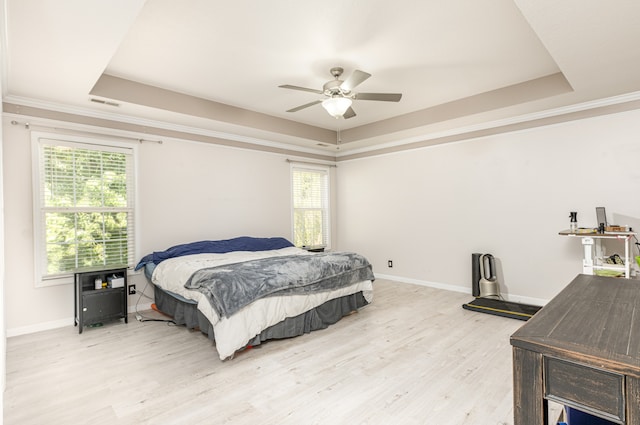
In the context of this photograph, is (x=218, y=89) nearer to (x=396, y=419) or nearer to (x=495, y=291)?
(x=396, y=419)

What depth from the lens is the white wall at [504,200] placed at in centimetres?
372

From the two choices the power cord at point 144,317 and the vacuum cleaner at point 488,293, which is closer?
the power cord at point 144,317

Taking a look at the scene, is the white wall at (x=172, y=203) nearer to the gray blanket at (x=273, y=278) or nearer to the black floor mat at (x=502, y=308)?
the gray blanket at (x=273, y=278)

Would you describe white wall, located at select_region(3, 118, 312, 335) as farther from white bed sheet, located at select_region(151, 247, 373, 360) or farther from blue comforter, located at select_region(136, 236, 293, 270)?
white bed sheet, located at select_region(151, 247, 373, 360)

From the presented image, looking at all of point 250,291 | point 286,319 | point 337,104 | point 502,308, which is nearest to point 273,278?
point 250,291

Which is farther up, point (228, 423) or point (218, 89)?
point (218, 89)

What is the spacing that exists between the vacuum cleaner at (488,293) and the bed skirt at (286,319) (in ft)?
4.81

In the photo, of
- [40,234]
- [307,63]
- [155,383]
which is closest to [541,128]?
[307,63]

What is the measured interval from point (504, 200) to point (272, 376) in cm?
374

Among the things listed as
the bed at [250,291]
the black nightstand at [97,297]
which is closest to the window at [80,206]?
the black nightstand at [97,297]

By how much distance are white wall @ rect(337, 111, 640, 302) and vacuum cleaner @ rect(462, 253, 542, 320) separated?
16cm

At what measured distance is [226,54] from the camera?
3.04 m

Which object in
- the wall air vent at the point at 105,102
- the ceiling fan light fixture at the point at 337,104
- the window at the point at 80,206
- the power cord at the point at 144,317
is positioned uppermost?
the wall air vent at the point at 105,102

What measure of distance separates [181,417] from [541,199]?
4441 mm
